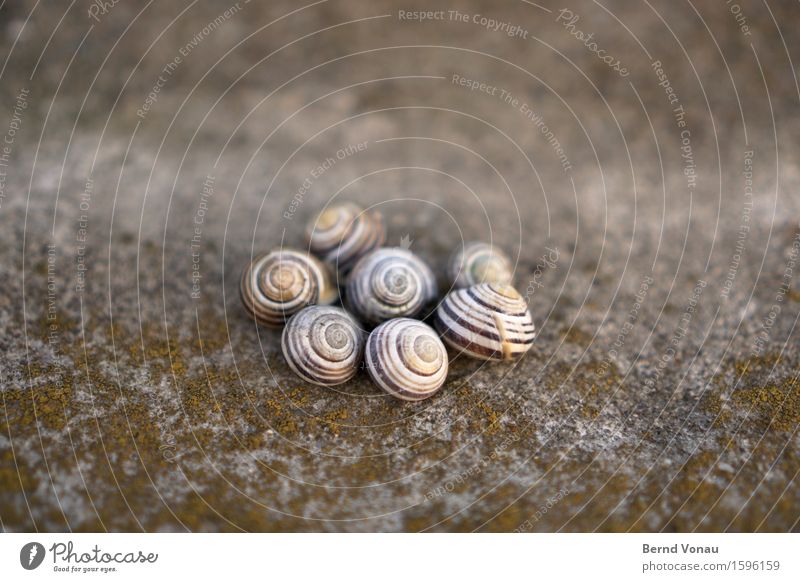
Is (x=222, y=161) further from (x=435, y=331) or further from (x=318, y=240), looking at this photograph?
(x=435, y=331)

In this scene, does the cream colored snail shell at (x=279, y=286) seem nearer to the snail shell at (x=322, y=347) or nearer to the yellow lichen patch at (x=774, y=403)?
the snail shell at (x=322, y=347)

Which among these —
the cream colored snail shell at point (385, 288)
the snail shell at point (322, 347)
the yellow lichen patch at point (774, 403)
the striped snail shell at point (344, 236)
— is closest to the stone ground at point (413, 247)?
the yellow lichen patch at point (774, 403)

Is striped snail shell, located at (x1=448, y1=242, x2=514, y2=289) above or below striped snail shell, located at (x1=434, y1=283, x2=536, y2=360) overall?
above

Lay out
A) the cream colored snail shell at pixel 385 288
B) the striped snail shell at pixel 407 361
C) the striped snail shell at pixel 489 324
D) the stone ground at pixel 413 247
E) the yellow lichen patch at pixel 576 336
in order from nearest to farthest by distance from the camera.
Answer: the stone ground at pixel 413 247 → the striped snail shell at pixel 407 361 → the striped snail shell at pixel 489 324 → the cream colored snail shell at pixel 385 288 → the yellow lichen patch at pixel 576 336

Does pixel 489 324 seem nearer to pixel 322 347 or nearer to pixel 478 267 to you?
pixel 478 267

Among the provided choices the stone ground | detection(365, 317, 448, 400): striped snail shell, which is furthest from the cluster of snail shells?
the stone ground

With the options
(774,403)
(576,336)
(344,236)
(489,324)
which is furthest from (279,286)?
(774,403)

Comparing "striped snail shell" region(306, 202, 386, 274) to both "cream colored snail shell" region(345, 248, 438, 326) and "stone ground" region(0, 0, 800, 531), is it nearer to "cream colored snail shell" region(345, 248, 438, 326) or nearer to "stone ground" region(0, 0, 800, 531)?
"cream colored snail shell" region(345, 248, 438, 326)
